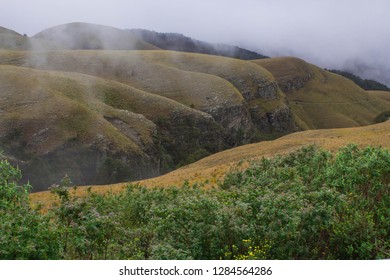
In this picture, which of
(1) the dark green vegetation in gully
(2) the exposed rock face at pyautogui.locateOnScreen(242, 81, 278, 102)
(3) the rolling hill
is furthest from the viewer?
(2) the exposed rock face at pyautogui.locateOnScreen(242, 81, 278, 102)

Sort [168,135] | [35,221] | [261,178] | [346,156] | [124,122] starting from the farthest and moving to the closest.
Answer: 1. [168,135]
2. [124,122]
3. [261,178]
4. [346,156]
5. [35,221]

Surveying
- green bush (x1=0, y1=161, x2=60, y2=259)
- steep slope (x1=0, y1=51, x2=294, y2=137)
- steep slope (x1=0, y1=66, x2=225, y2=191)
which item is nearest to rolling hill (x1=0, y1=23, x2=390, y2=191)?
steep slope (x1=0, y1=66, x2=225, y2=191)

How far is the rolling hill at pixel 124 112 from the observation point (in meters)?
79.1

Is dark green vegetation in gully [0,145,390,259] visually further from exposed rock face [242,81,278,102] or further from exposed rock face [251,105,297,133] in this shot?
exposed rock face [242,81,278,102]

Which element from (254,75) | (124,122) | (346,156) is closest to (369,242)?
(346,156)

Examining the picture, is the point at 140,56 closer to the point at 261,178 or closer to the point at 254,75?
the point at 254,75

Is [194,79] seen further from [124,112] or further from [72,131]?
[72,131]

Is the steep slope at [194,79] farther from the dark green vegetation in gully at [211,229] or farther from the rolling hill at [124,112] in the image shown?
the dark green vegetation in gully at [211,229]

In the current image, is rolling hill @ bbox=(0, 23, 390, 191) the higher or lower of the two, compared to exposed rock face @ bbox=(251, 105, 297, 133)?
higher

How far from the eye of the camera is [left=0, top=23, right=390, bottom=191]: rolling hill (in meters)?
79.1

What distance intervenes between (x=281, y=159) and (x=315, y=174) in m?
7.33

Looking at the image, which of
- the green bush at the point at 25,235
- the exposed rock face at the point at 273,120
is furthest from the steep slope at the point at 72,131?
the green bush at the point at 25,235

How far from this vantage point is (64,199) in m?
9.96

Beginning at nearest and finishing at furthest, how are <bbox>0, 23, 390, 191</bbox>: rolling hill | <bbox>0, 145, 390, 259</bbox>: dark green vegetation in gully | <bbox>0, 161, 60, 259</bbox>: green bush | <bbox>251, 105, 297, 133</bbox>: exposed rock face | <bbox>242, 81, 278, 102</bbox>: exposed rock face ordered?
<bbox>0, 161, 60, 259</bbox>: green bush
<bbox>0, 145, 390, 259</bbox>: dark green vegetation in gully
<bbox>0, 23, 390, 191</bbox>: rolling hill
<bbox>251, 105, 297, 133</bbox>: exposed rock face
<bbox>242, 81, 278, 102</bbox>: exposed rock face
